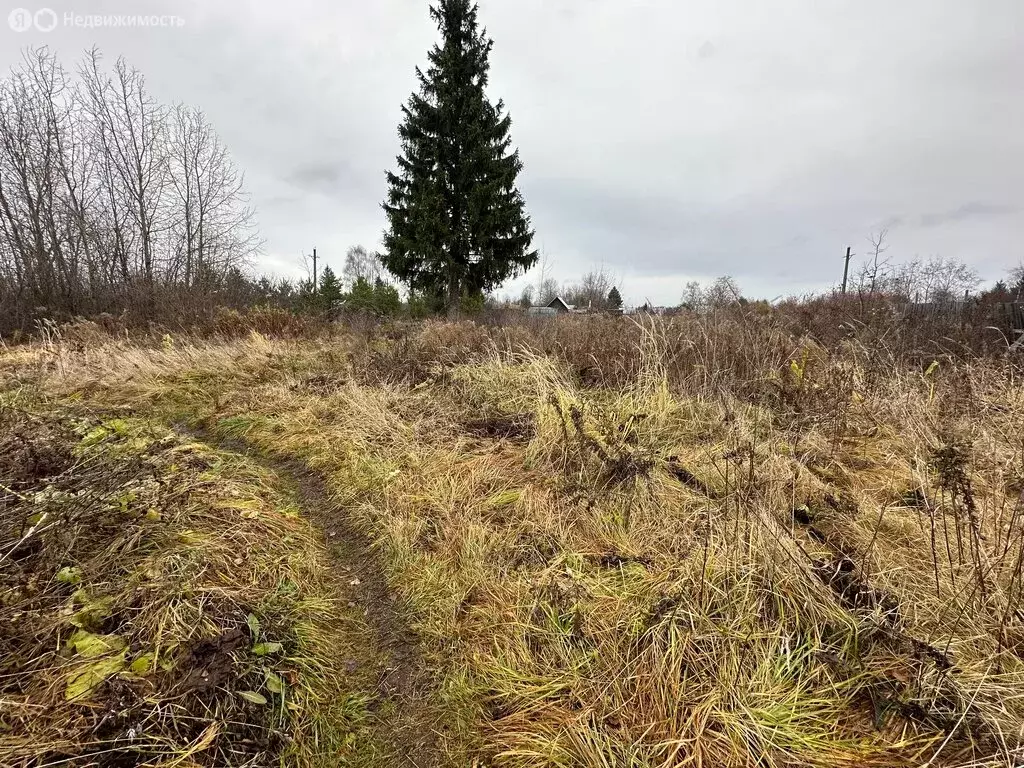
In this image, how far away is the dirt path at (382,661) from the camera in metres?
1.44

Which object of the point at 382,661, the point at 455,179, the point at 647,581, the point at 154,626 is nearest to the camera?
the point at 154,626

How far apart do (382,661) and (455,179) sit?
1903 cm

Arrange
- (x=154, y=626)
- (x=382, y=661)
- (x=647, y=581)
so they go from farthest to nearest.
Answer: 1. (x=647, y=581)
2. (x=382, y=661)
3. (x=154, y=626)

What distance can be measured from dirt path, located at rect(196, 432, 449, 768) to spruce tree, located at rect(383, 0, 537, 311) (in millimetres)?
15218

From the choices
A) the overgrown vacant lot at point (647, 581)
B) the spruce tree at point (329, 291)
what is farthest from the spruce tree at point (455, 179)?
the overgrown vacant lot at point (647, 581)

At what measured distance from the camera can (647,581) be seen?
193 cm

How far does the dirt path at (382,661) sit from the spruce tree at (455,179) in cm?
1522

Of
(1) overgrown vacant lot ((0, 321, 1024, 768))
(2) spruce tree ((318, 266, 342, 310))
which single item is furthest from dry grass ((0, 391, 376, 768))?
(2) spruce tree ((318, 266, 342, 310))

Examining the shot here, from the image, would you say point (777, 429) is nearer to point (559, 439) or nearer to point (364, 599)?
point (559, 439)

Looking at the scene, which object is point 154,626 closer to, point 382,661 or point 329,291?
point 382,661

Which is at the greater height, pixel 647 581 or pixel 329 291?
pixel 329 291

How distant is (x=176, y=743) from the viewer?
4.12ft

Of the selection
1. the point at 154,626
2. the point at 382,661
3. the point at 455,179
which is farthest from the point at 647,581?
the point at 455,179

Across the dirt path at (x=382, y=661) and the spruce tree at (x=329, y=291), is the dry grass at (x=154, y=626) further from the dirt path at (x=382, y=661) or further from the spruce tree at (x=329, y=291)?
the spruce tree at (x=329, y=291)
